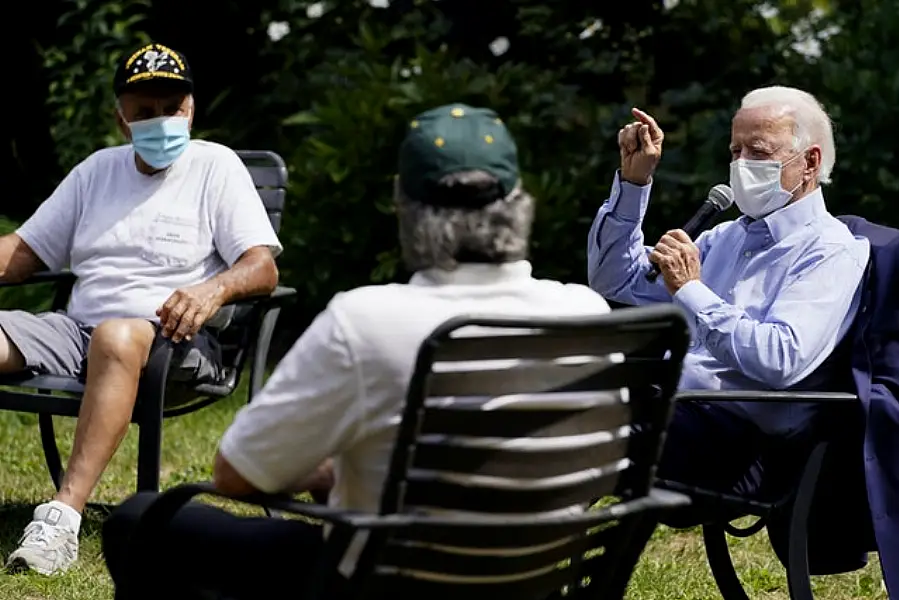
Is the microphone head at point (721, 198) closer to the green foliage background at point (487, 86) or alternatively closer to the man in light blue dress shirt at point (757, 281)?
the man in light blue dress shirt at point (757, 281)

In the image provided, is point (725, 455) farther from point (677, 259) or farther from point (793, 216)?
point (793, 216)

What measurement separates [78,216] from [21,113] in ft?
14.4

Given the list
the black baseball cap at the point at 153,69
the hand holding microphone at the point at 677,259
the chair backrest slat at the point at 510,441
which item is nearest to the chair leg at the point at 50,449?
the black baseball cap at the point at 153,69

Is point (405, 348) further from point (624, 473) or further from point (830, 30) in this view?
point (830, 30)

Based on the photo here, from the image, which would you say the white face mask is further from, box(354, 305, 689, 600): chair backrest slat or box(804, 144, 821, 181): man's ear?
box(354, 305, 689, 600): chair backrest slat

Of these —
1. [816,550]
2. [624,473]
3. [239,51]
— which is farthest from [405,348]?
[239,51]

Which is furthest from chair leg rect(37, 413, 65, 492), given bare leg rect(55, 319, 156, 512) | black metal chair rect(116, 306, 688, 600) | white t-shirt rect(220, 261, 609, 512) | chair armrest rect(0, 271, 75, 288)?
white t-shirt rect(220, 261, 609, 512)

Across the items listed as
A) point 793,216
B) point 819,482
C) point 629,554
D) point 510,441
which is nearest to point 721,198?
point 793,216

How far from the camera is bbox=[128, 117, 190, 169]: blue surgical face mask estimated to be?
16.2ft

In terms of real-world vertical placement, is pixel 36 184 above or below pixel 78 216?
below

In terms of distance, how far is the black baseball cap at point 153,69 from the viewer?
4.95m

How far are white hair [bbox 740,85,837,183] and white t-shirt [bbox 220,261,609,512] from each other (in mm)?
1544

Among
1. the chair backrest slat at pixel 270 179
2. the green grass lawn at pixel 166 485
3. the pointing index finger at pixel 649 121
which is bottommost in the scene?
the green grass lawn at pixel 166 485

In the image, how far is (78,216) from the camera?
5.07 metres
